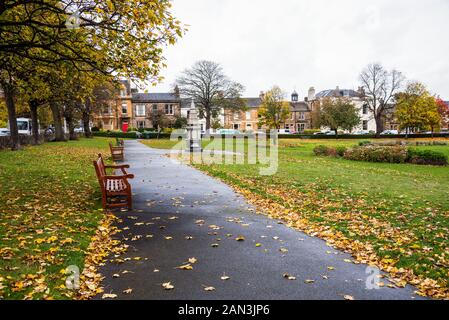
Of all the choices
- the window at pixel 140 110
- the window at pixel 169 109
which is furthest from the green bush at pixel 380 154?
the window at pixel 140 110

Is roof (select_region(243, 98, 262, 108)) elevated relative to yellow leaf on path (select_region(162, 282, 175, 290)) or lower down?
elevated

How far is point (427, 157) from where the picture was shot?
23.4 metres

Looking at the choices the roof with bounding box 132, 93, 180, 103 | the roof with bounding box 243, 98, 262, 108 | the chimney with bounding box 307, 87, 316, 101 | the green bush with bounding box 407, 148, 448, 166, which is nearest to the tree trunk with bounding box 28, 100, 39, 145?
the green bush with bounding box 407, 148, 448, 166

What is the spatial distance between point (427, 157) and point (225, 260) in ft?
72.5

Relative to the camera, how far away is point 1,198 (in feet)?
31.2

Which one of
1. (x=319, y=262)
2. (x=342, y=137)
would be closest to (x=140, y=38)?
(x=319, y=262)

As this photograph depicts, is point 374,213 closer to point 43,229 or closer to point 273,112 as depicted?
point 43,229

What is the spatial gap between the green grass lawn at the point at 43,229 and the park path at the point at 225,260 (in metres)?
0.67

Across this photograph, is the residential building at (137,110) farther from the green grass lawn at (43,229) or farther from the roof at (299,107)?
A: the green grass lawn at (43,229)

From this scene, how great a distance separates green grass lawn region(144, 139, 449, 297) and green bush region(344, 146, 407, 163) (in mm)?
8092

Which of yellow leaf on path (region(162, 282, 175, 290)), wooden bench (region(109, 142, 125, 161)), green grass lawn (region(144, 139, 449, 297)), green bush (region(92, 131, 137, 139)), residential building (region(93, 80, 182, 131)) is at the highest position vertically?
residential building (region(93, 80, 182, 131))

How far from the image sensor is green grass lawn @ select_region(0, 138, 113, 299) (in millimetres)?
4598

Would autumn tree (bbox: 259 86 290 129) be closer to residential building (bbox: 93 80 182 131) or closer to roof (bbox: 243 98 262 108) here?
residential building (bbox: 93 80 182 131)

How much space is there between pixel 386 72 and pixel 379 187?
62868mm
